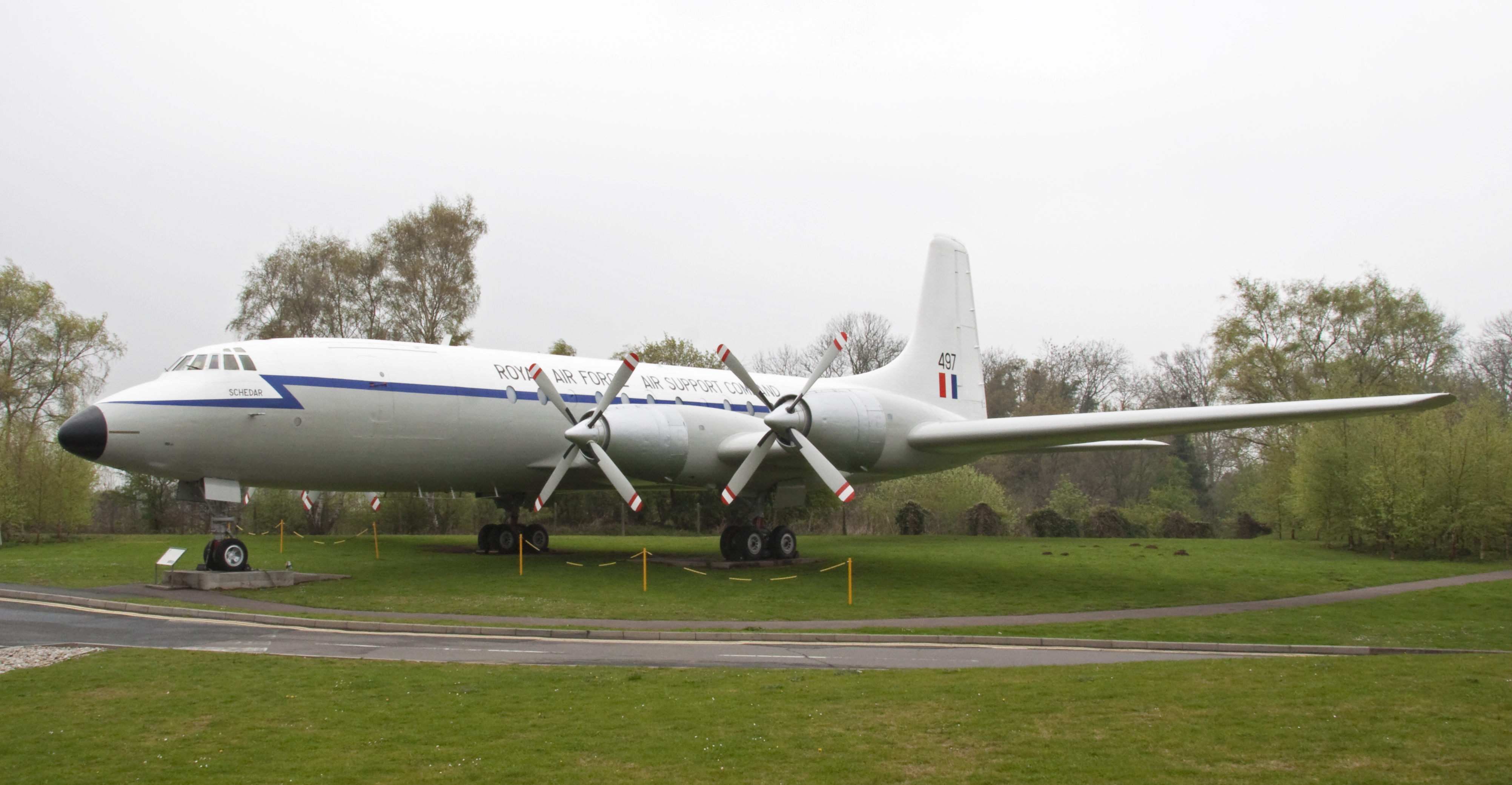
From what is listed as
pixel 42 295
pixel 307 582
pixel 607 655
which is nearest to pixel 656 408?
pixel 307 582

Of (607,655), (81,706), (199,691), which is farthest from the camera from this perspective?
(607,655)

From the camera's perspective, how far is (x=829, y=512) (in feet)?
143

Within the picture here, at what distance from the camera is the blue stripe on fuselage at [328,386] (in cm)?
1705

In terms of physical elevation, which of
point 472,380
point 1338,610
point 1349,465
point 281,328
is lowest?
point 1338,610

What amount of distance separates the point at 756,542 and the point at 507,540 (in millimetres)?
6720

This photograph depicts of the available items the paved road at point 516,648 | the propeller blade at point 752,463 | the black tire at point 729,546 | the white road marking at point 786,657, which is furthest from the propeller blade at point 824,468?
the white road marking at point 786,657

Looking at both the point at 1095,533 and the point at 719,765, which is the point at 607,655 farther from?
the point at 1095,533

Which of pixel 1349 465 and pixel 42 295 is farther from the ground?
pixel 42 295

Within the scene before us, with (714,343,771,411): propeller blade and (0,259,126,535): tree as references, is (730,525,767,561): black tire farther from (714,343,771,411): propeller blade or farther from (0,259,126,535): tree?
(0,259,126,535): tree

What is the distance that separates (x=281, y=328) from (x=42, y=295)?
9684 mm

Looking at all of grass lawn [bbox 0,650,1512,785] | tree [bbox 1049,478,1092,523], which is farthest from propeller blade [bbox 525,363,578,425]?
tree [bbox 1049,478,1092,523]

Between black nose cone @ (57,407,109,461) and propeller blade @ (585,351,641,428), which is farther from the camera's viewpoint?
propeller blade @ (585,351,641,428)

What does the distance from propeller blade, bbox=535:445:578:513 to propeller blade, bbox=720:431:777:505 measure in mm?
3291

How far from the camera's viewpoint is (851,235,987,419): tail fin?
25.8 metres
